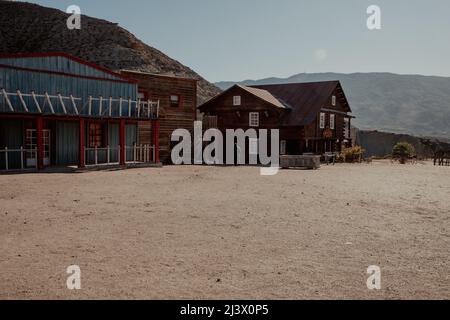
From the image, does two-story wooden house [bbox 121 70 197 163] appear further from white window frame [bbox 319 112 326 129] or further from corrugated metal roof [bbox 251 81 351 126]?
white window frame [bbox 319 112 326 129]

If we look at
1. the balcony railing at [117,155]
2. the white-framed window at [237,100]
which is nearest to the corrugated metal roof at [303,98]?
the white-framed window at [237,100]

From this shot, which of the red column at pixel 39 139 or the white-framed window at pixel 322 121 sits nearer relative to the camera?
the red column at pixel 39 139

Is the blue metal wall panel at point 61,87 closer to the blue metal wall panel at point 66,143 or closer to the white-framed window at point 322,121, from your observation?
the blue metal wall panel at point 66,143

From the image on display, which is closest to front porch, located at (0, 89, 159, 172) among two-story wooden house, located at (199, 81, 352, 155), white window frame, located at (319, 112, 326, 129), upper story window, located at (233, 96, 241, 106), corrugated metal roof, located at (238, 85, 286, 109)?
two-story wooden house, located at (199, 81, 352, 155)

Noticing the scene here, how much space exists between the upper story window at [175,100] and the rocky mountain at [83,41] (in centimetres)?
4571

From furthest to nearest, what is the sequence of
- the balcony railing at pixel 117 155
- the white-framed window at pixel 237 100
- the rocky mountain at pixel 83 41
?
the rocky mountain at pixel 83 41 < the white-framed window at pixel 237 100 < the balcony railing at pixel 117 155

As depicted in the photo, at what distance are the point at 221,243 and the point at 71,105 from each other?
1922 centimetres

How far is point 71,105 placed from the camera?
2433cm

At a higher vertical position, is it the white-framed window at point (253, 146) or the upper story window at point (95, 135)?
the upper story window at point (95, 135)

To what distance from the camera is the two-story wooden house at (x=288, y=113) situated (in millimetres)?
37156

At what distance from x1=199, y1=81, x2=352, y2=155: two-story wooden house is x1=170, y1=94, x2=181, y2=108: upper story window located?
5033mm

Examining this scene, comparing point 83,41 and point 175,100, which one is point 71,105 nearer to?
point 175,100
